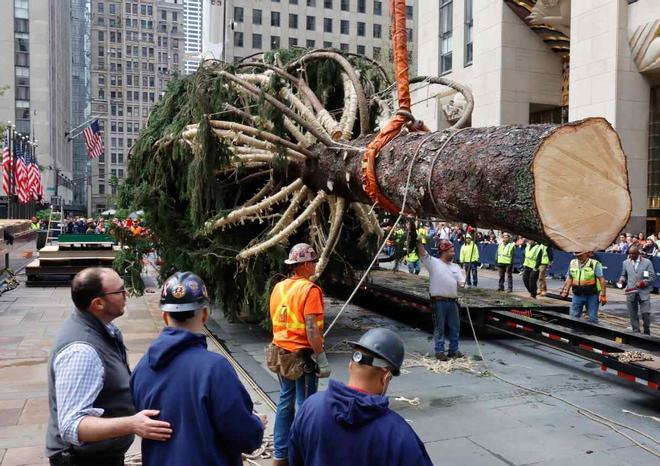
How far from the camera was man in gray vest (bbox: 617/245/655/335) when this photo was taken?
1037cm

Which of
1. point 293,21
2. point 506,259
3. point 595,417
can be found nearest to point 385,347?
point 595,417

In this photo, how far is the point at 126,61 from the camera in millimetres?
124062

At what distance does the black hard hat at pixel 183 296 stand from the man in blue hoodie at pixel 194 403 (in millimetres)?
124

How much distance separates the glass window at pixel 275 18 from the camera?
78.1 m

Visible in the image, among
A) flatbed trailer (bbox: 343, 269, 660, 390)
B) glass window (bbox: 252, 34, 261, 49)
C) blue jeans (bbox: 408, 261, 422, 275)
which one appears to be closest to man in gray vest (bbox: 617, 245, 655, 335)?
flatbed trailer (bbox: 343, 269, 660, 390)

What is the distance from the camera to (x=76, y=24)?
12175cm

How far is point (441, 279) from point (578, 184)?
449 cm

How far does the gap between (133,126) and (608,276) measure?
4601 inches

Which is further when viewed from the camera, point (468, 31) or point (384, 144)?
point (468, 31)

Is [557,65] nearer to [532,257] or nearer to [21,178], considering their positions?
[532,257]

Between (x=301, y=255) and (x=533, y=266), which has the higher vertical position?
(x=301, y=255)

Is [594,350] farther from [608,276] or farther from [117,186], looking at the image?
[608,276]

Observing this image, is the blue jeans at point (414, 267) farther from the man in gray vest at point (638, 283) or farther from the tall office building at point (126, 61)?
the tall office building at point (126, 61)

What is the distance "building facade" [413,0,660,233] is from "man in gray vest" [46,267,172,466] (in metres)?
17.3
